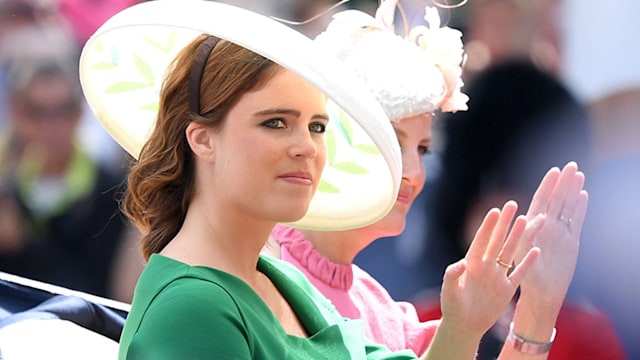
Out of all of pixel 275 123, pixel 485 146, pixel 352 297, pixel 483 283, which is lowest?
pixel 352 297

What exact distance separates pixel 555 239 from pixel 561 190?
0.23 feet

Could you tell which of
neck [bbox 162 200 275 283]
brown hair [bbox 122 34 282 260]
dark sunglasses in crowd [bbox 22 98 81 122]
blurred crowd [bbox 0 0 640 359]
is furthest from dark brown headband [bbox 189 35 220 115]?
dark sunglasses in crowd [bbox 22 98 81 122]

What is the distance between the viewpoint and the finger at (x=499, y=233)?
1234 mm

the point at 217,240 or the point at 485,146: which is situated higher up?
the point at 485,146

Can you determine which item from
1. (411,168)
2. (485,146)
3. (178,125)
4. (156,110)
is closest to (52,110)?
(485,146)

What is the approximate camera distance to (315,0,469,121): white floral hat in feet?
5.74

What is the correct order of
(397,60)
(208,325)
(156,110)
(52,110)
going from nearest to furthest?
1. (208,325)
2. (156,110)
3. (397,60)
4. (52,110)

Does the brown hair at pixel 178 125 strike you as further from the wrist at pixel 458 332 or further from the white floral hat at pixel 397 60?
the white floral hat at pixel 397 60

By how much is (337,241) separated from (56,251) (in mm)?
1088

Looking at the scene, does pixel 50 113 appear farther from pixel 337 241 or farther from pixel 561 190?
pixel 561 190

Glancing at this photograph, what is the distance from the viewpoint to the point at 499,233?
123 cm

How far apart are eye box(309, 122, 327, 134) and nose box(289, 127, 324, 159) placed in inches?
0.6

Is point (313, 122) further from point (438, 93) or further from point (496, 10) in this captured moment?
point (496, 10)

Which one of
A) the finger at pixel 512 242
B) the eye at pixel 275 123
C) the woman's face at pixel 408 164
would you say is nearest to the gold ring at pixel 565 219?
the finger at pixel 512 242
